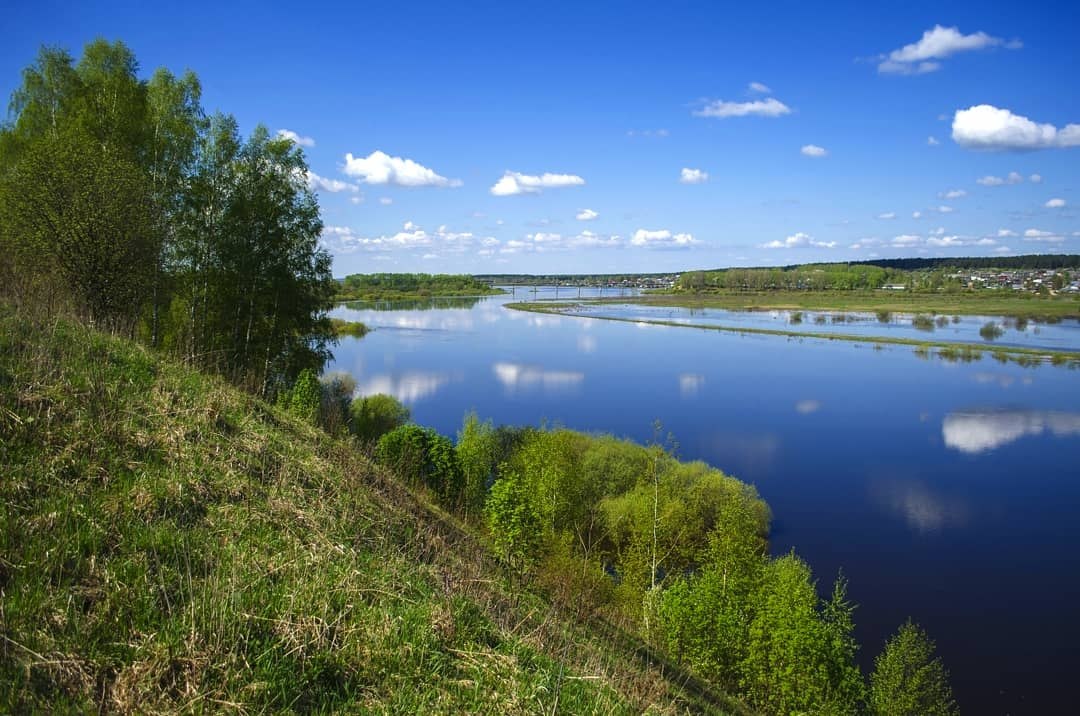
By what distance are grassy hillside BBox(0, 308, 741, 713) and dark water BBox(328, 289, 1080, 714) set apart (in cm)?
1730

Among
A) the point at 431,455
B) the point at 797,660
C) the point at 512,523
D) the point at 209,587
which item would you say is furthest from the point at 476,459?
the point at 209,587

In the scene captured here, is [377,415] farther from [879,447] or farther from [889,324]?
[889,324]

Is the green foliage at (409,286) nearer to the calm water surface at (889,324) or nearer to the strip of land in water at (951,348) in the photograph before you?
the calm water surface at (889,324)

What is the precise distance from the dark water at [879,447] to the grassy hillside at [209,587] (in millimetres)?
17304

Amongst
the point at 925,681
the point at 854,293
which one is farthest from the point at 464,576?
the point at 854,293

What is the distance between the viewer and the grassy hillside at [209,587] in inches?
108

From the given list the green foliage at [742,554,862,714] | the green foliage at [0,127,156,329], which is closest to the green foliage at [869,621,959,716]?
the green foliage at [742,554,862,714]

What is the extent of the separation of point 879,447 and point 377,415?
25.7 m

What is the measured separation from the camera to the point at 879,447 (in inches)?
1282

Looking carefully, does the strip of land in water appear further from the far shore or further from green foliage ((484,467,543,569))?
green foliage ((484,467,543,569))

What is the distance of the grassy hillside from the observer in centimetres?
275

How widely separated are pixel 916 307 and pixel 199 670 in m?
117

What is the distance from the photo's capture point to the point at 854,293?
13588cm

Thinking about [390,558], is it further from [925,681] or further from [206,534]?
[925,681]
